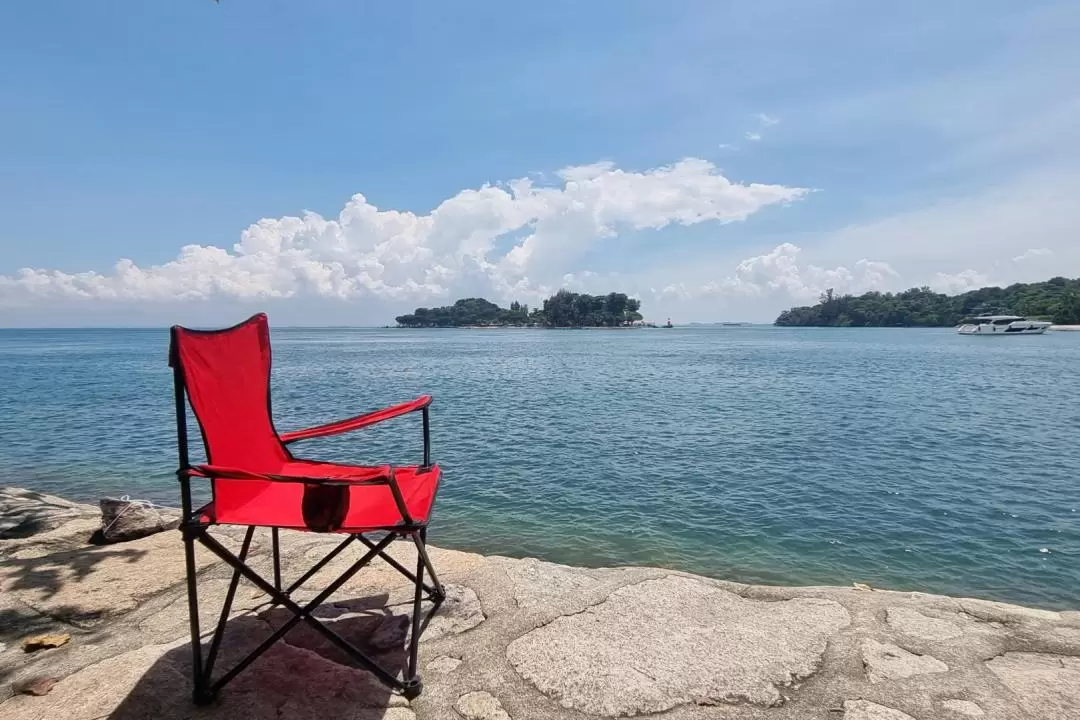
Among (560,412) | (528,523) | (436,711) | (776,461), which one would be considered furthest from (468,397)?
(436,711)

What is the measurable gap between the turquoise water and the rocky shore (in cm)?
320

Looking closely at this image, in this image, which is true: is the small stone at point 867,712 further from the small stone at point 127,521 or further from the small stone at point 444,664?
the small stone at point 127,521

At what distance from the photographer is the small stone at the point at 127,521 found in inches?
205

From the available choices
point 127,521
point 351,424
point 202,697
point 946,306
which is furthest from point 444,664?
point 946,306

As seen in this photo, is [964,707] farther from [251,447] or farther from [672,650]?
[251,447]

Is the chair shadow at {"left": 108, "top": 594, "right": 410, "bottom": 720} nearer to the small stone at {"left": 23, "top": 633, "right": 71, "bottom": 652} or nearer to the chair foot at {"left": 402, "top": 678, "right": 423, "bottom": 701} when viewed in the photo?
the chair foot at {"left": 402, "top": 678, "right": 423, "bottom": 701}

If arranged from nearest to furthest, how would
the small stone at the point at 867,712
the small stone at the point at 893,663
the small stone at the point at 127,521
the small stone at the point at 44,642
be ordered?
1. the small stone at the point at 867,712
2. the small stone at the point at 893,663
3. the small stone at the point at 44,642
4. the small stone at the point at 127,521

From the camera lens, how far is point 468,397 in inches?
969

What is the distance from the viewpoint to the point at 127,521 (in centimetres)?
529

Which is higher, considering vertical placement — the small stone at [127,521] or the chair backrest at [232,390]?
the chair backrest at [232,390]

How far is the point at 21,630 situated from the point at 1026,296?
169178 mm

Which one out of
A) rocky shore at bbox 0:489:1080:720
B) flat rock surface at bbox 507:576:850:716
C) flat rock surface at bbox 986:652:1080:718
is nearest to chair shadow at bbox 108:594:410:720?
rocky shore at bbox 0:489:1080:720

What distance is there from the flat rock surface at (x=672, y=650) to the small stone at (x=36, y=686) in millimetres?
2307

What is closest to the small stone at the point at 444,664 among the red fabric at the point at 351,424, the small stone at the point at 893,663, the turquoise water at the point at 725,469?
the red fabric at the point at 351,424
